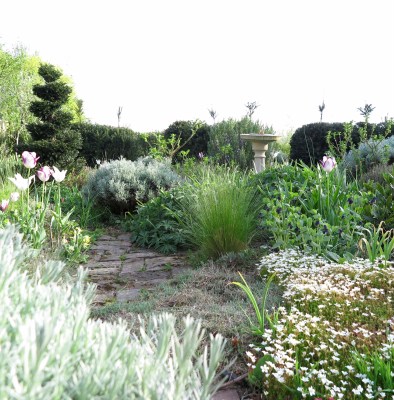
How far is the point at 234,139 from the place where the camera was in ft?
44.4

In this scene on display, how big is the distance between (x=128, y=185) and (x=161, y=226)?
6.84 ft

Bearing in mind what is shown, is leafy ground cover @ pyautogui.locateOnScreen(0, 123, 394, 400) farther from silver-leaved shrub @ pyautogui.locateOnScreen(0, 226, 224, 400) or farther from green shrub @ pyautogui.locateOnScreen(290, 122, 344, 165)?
green shrub @ pyautogui.locateOnScreen(290, 122, 344, 165)

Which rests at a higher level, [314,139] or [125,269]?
[314,139]

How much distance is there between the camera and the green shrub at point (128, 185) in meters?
8.25

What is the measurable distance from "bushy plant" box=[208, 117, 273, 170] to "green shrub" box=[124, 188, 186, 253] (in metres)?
6.18

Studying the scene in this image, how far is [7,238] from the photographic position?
5.12 ft

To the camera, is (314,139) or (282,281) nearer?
(282,281)

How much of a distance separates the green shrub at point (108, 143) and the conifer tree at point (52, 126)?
6.69ft

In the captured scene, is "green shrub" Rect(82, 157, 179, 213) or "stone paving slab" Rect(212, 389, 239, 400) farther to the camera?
"green shrub" Rect(82, 157, 179, 213)

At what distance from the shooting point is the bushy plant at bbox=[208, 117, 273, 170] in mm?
13055

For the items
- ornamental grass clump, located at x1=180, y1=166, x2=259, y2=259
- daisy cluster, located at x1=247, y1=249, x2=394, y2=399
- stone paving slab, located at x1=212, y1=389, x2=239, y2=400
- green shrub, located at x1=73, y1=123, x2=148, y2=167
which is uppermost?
green shrub, located at x1=73, y1=123, x2=148, y2=167

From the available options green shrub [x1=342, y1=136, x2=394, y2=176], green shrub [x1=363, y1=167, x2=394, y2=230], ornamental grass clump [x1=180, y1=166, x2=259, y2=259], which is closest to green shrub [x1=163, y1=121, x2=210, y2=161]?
green shrub [x1=342, y1=136, x2=394, y2=176]

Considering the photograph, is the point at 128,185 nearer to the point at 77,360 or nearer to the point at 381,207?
the point at 381,207

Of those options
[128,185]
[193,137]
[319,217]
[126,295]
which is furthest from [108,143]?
[319,217]
